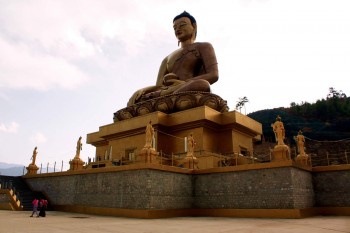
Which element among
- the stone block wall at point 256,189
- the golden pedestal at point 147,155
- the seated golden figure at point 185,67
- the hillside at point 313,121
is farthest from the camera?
the hillside at point 313,121

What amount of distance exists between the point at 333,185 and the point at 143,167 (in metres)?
7.42

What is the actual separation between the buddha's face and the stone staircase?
44.9 feet

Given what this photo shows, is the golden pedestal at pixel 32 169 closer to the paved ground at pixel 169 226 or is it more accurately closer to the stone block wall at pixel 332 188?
the paved ground at pixel 169 226

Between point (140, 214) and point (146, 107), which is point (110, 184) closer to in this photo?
point (140, 214)

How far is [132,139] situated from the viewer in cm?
1745

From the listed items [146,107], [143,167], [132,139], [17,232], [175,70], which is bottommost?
[17,232]

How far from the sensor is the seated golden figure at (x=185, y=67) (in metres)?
18.8

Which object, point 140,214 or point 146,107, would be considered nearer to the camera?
point 140,214

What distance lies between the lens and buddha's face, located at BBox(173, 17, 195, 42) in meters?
22.0

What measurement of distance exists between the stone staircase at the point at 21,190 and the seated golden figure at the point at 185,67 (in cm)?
778

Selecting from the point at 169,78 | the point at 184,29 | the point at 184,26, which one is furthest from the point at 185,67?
the point at 184,26

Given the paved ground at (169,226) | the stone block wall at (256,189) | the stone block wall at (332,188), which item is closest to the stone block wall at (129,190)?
the stone block wall at (256,189)

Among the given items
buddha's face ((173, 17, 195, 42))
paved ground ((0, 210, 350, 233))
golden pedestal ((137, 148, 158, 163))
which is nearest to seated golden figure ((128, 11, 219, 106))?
buddha's face ((173, 17, 195, 42))

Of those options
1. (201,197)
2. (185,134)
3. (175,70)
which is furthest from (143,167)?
(175,70)
